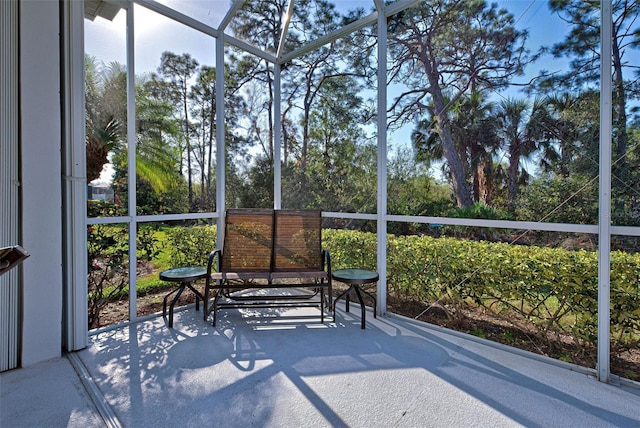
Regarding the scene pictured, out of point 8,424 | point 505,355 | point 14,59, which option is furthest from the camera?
point 505,355

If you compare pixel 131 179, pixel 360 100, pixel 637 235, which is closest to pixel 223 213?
pixel 131 179

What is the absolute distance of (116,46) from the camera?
3123 mm

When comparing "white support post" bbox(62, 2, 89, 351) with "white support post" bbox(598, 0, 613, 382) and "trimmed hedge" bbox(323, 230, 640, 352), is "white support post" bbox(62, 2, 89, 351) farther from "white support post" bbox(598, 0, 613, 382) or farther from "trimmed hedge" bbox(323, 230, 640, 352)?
"white support post" bbox(598, 0, 613, 382)

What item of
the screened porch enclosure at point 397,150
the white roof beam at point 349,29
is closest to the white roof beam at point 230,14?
the screened porch enclosure at point 397,150

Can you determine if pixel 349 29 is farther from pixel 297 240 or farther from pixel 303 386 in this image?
pixel 303 386

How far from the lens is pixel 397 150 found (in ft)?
11.4

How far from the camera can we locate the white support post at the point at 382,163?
3.48 meters

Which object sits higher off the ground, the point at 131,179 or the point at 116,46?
the point at 116,46

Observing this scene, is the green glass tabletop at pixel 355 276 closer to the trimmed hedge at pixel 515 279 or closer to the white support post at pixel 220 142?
Result: the trimmed hedge at pixel 515 279

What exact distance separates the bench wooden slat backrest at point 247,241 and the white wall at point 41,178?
1489mm

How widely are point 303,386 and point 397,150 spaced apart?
2478 mm

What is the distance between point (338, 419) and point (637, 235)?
2286mm

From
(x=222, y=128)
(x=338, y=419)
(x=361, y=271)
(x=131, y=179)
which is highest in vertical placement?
(x=222, y=128)

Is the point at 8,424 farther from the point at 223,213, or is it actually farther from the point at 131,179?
the point at 223,213
